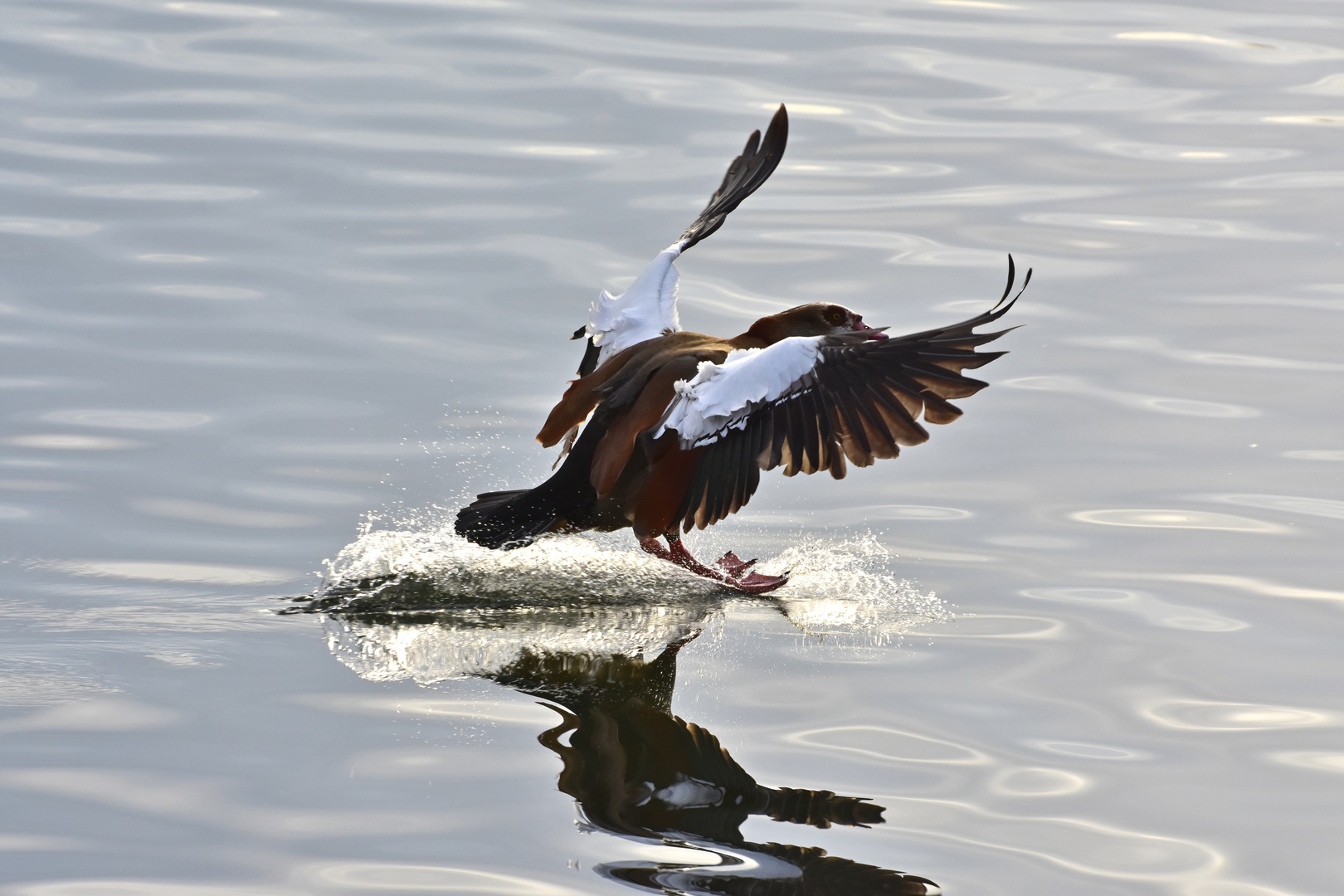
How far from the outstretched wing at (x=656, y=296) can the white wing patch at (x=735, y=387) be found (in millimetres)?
1041

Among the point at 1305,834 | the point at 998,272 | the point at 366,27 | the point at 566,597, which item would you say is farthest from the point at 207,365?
the point at 366,27

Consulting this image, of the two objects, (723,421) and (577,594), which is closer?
(723,421)

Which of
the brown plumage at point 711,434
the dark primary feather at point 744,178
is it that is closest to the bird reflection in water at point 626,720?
the brown plumage at point 711,434

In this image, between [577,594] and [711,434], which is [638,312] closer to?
[711,434]

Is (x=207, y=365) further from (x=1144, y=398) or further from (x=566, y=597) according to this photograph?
(x=1144, y=398)

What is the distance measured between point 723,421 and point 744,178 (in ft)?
6.83

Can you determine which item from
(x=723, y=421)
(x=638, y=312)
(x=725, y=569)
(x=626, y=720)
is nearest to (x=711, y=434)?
(x=723, y=421)

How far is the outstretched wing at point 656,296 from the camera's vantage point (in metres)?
6.93

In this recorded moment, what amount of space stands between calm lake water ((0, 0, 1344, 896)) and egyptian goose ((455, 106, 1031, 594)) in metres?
0.26

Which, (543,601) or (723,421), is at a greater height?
(723,421)

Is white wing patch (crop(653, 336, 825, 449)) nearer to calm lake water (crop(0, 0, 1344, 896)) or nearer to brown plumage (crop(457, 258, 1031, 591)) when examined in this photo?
brown plumage (crop(457, 258, 1031, 591))

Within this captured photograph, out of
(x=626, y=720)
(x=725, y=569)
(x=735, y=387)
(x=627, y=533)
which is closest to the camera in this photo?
(x=626, y=720)

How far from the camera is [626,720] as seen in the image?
193 inches

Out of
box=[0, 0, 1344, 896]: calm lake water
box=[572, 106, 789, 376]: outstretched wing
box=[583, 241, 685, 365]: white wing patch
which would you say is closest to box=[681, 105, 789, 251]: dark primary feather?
box=[572, 106, 789, 376]: outstretched wing
